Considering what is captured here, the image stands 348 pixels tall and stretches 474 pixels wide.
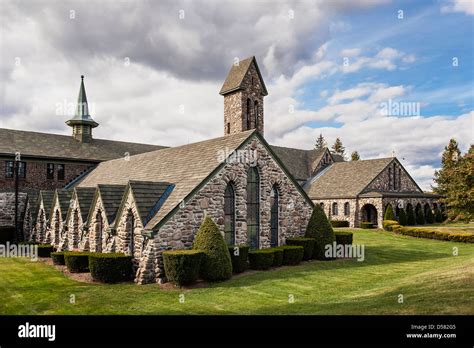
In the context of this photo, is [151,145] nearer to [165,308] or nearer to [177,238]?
[177,238]

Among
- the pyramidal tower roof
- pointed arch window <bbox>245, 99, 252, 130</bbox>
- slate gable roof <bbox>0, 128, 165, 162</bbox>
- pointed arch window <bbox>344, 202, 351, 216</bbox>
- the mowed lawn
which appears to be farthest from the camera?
pointed arch window <bbox>344, 202, 351, 216</bbox>

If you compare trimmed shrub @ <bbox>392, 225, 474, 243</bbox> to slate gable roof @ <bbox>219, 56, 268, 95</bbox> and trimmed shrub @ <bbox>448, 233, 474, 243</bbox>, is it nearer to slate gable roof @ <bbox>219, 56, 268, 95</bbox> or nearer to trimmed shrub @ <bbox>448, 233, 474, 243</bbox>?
trimmed shrub @ <bbox>448, 233, 474, 243</bbox>

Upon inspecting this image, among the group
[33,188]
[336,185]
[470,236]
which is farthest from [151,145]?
[470,236]

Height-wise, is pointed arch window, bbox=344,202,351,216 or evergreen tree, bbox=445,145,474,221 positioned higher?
evergreen tree, bbox=445,145,474,221

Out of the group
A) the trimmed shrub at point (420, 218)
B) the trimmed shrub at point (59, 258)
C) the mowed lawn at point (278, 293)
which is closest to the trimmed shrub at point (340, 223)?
the trimmed shrub at point (420, 218)

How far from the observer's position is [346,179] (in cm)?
5081

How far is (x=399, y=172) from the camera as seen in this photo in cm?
5044

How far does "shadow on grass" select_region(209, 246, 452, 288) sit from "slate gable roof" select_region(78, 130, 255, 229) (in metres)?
4.77

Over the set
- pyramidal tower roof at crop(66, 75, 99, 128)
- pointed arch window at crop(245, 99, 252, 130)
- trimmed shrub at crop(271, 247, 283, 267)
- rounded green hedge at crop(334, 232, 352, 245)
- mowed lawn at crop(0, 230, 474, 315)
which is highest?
pyramidal tower roof at crop(66, 75, 99, 128)

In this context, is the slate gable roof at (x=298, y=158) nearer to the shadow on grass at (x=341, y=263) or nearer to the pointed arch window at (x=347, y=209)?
the pointed arch window at (x=347, y=209)

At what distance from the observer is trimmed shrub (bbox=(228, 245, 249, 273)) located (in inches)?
708

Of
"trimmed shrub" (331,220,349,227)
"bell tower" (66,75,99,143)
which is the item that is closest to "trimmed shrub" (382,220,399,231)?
"trimmed shrub" (331,220,349,227)

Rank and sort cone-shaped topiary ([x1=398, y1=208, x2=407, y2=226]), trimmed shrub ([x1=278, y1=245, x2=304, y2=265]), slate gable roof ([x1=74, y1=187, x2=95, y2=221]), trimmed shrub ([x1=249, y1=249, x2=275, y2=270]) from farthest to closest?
cone-shaped topiary ([x1=398, y1=208, x2=407, y2=226]) → slate gable roof ([x1=74, y1=187, x2=95, y2=221]) → trimmed shrub ([x1=278, y1=245, x2=304, y2=265]) → trimmed shrub ([x1=249, y1=249, x2=275, y2=270])

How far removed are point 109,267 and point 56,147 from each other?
27669 mm
